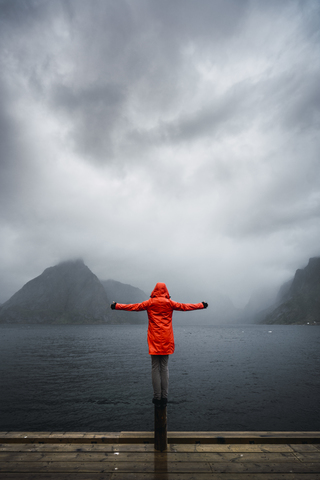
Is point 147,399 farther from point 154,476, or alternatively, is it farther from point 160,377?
point 154,476

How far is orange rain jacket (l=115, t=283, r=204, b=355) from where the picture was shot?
6090 mm

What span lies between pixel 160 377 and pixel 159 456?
58.1 inches

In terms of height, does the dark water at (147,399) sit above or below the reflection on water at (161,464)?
below

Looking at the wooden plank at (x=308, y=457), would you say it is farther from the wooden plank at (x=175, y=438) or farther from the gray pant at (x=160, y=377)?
the gray pant at (x=160, y=377)

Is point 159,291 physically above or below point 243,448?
above

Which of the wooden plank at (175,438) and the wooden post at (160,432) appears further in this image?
the wooden plank at (175,438)

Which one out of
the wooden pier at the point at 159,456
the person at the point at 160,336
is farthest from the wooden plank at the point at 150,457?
the person at the point at 160,336

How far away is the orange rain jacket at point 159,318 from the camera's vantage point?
6.09 m

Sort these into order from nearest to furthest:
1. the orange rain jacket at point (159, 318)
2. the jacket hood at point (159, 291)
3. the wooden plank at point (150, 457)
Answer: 1. the wooden plank at point (150, 457)
2. the orange rain jacket at point (159, 318)
3. the jacket hood at point (159, 291)

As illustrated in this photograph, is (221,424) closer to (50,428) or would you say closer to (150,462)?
(50,428)

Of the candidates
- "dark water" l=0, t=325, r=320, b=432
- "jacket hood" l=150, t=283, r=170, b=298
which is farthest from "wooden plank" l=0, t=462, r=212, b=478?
"dark water" l=0, t=325, r=320, b=432

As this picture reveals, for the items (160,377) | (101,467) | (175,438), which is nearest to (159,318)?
(160,377)

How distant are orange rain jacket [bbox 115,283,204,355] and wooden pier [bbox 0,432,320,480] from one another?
6.70ft

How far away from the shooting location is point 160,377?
6004 mm
